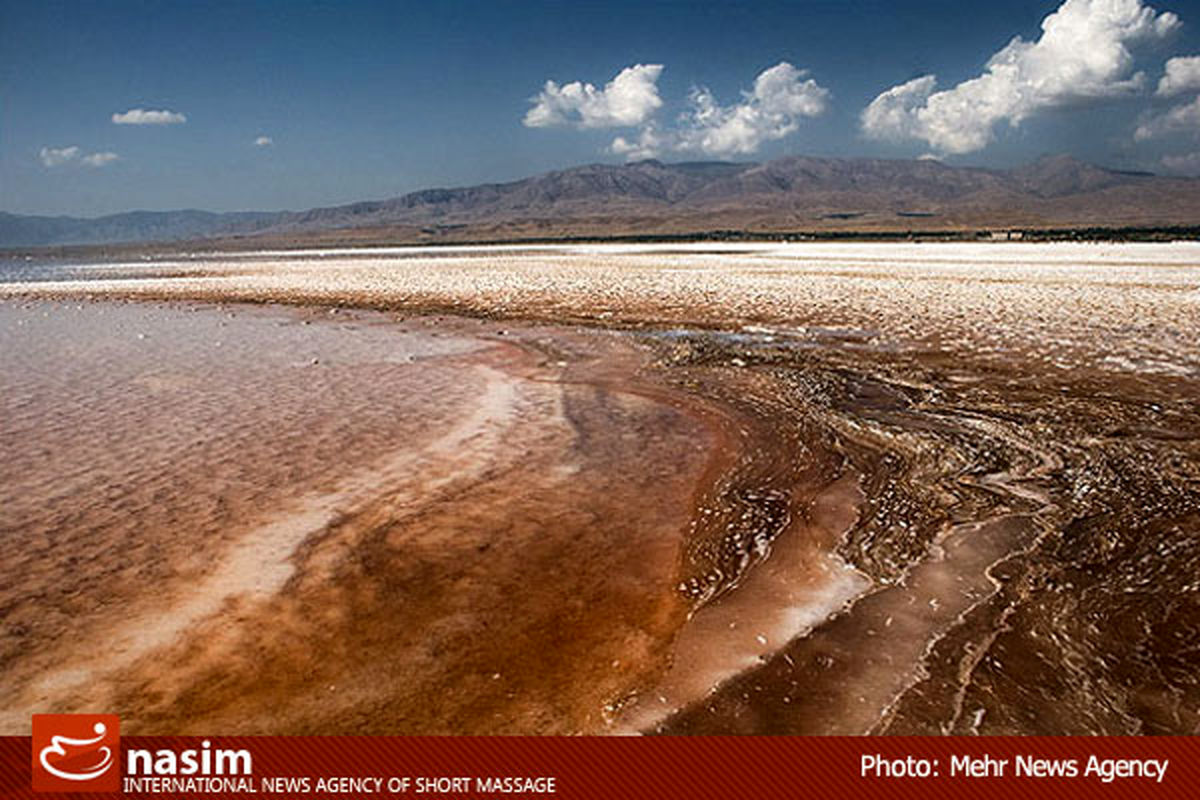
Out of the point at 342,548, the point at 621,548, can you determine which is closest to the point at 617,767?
the point at 621,548

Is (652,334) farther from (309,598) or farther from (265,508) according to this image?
(309,598)

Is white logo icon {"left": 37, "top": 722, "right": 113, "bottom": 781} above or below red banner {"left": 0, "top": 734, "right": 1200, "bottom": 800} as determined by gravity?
above

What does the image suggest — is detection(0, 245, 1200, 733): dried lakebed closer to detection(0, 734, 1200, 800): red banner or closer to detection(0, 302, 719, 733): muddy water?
detection(0, 302, 719, 733): muddy water

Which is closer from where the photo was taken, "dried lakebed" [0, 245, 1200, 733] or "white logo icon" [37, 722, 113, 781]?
"white logo icon" [37, 722, 113, 781]

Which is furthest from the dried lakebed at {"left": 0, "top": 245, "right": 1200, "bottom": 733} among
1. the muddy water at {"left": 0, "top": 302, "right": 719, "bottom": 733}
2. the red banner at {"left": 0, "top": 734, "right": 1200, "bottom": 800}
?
the red banner at {"left": 0, "top": 734, "right": 1200, "bottom": 800}

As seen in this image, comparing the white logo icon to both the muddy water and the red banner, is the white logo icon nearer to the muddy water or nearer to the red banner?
the red banner

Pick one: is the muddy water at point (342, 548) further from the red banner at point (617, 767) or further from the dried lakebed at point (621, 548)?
the red banner at point (617, 767)

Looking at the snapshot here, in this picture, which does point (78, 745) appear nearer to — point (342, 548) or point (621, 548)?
point (342, 548)


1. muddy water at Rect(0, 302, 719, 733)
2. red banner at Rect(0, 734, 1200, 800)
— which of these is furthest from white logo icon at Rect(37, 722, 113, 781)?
muddy water at Rect(0, 302, 719, 733)
